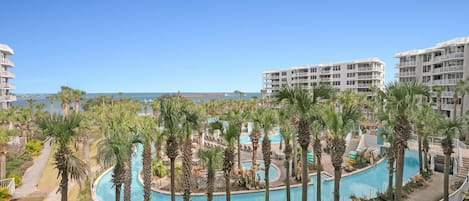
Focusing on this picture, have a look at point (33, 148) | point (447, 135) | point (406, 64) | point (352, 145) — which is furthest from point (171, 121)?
point (406, 64)

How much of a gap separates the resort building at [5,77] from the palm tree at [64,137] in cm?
5647

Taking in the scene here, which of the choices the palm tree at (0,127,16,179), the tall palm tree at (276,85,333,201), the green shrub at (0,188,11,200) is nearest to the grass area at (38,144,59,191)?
the palm tree at (0,127,16,179)

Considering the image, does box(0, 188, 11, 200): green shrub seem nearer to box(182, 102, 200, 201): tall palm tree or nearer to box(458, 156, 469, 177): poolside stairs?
box(182, 102, 200, 201): tall palm tree

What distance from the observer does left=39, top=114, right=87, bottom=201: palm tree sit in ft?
40.3

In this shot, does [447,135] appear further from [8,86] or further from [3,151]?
[8,86]

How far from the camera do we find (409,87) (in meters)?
13.9

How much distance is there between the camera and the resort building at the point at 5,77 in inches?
2258

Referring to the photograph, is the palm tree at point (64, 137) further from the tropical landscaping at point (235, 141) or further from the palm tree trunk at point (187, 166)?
the palm tree trunk at point (187, 166)

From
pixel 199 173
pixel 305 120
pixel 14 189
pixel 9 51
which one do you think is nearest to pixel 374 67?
pixel 199 173

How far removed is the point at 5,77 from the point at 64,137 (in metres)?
61.2

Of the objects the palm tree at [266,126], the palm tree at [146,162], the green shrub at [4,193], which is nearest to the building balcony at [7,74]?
the green shrub at [4,193]

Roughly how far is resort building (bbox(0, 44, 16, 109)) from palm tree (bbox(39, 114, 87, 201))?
2223 inches

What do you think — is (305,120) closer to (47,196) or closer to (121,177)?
(121,177)

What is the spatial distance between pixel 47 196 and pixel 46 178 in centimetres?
650
